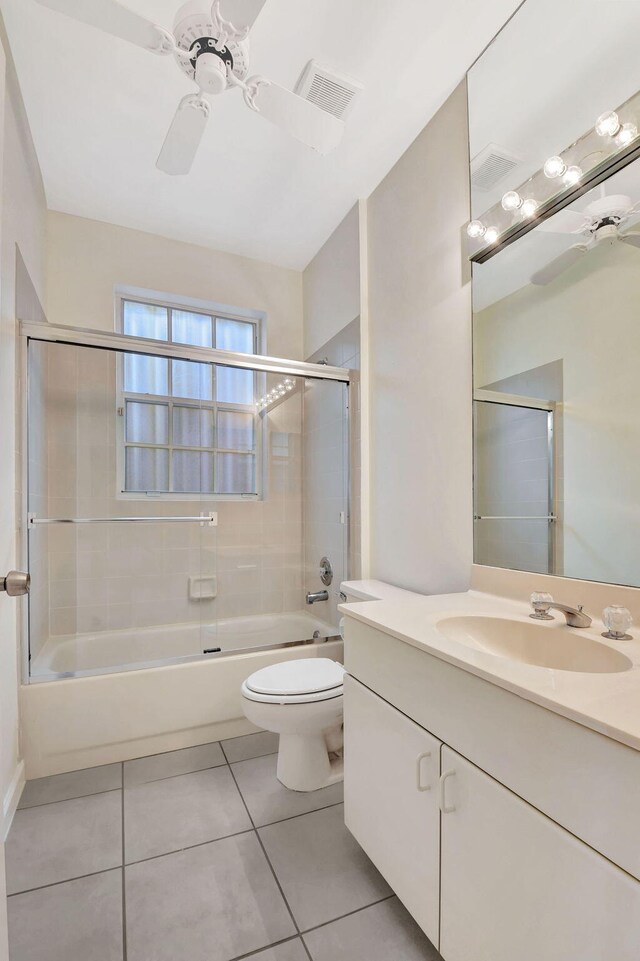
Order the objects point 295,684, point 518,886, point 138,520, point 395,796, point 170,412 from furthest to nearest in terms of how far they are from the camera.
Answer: point 170,412, point 138,520, point 295,684, point 395,796, point 518,886

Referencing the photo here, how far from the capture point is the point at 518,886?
75 centimetres

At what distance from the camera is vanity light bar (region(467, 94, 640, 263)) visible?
1.13 m

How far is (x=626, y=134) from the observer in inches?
44.1

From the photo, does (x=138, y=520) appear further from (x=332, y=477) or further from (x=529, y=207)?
(x=529, y=207)

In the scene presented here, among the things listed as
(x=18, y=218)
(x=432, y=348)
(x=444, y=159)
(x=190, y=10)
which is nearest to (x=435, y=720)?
(x=432, y=348)

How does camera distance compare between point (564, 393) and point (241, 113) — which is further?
point (241, 113)

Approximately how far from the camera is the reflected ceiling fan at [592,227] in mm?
1123

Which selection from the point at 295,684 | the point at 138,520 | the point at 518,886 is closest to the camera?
the point at 518,886

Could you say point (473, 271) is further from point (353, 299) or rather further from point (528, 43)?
point (353, 299)

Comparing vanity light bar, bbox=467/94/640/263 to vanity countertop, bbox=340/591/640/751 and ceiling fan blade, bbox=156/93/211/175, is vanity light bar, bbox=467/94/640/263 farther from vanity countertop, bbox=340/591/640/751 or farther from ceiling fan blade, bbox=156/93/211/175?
vanity countertop, bbox=340/591/640/751

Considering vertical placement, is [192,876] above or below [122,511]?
below

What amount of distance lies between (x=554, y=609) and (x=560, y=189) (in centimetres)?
116

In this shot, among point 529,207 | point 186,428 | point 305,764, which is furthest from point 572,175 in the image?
point 305,764

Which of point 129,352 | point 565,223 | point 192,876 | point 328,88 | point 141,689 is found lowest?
point 192,876
